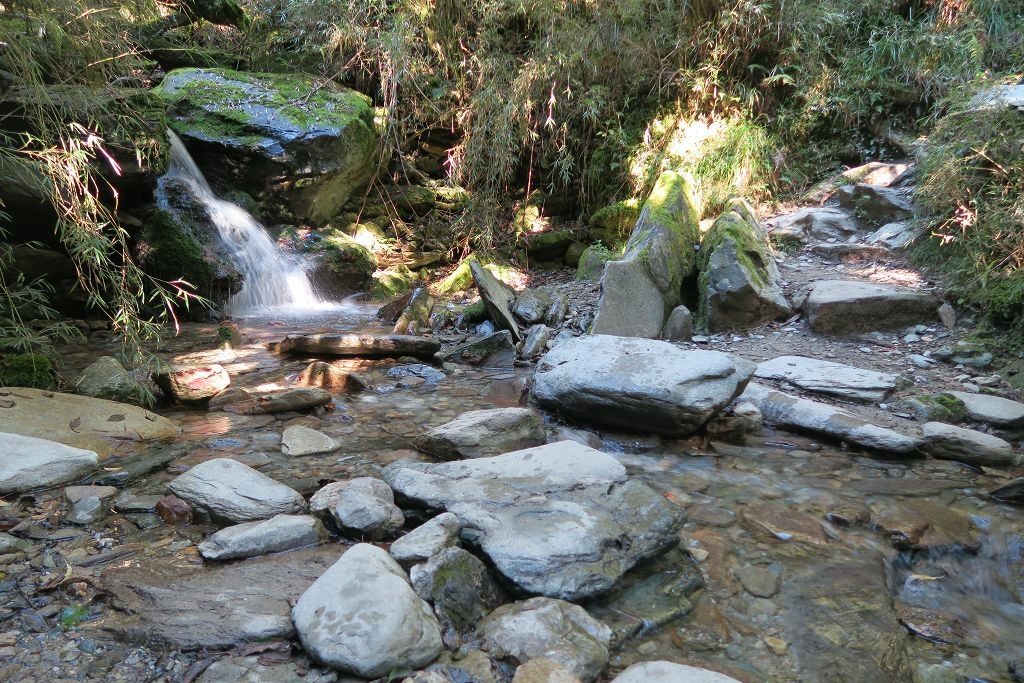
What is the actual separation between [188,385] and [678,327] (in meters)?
3.31

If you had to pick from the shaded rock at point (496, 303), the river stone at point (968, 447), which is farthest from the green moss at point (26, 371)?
the river stone at point (968, 447)

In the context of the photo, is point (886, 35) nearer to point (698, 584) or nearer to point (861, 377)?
point (861, 377)

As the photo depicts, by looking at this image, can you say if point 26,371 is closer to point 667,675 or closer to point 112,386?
point 112,386

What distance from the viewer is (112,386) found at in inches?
140

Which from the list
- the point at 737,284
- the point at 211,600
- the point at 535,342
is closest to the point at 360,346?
the point at 535,342

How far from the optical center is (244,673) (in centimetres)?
163

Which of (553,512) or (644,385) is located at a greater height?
(553,512)

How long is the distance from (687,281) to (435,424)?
2.66 m

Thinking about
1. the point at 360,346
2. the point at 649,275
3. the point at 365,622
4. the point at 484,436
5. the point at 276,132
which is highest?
the point at 276,132

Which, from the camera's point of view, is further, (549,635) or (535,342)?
(535,342)

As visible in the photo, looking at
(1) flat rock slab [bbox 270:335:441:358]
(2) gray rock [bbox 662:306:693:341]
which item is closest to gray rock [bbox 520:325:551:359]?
(1) flat rock slab [bbox 270:335:441:358]

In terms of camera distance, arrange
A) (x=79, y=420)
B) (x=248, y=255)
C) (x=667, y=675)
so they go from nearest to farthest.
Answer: (x=667, y=675)
(x=79, y=420)
(x=248, y=255)

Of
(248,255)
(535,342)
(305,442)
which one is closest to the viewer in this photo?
(305,442)

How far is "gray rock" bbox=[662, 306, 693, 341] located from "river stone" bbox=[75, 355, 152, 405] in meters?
3.43
